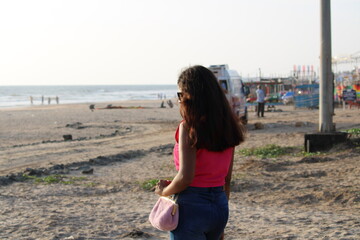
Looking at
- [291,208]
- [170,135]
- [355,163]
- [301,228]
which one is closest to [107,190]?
[291,208]

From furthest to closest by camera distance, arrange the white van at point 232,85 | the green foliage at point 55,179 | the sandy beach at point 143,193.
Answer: the white van at point 232,85
the green foliage at point 55,179
the sandy beach at point 143,193

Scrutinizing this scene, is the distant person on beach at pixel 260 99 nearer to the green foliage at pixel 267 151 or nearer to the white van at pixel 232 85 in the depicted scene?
the white van at pixel 232 85

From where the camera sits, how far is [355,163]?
10.2 metres

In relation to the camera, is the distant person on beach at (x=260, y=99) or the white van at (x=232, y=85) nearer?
the white van at (x=232, y=85)

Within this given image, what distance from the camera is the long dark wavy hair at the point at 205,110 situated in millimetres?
3176

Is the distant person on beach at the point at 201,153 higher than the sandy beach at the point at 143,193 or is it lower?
higher

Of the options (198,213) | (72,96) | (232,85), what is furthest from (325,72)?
(72,96)

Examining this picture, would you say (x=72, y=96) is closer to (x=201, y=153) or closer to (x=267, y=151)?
(x=267, y=151)

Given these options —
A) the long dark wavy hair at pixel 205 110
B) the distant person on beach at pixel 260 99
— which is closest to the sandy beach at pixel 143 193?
the long dark wavy hair at pixel 205 110

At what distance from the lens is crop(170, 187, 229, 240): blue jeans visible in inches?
126

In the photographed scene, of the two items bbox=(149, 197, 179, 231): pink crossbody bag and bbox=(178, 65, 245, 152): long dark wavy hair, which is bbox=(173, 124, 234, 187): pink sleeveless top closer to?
bbox=(178, 65, 245, 152): long dark wavy hair

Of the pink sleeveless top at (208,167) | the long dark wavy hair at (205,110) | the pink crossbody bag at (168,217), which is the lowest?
the pink crossbody bag at (168,217)

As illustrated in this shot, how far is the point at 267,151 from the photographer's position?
42.1 ft

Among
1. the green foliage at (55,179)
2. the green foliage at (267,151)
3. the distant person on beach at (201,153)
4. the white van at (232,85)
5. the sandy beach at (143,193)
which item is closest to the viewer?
the distant person on beach at (201,153)
